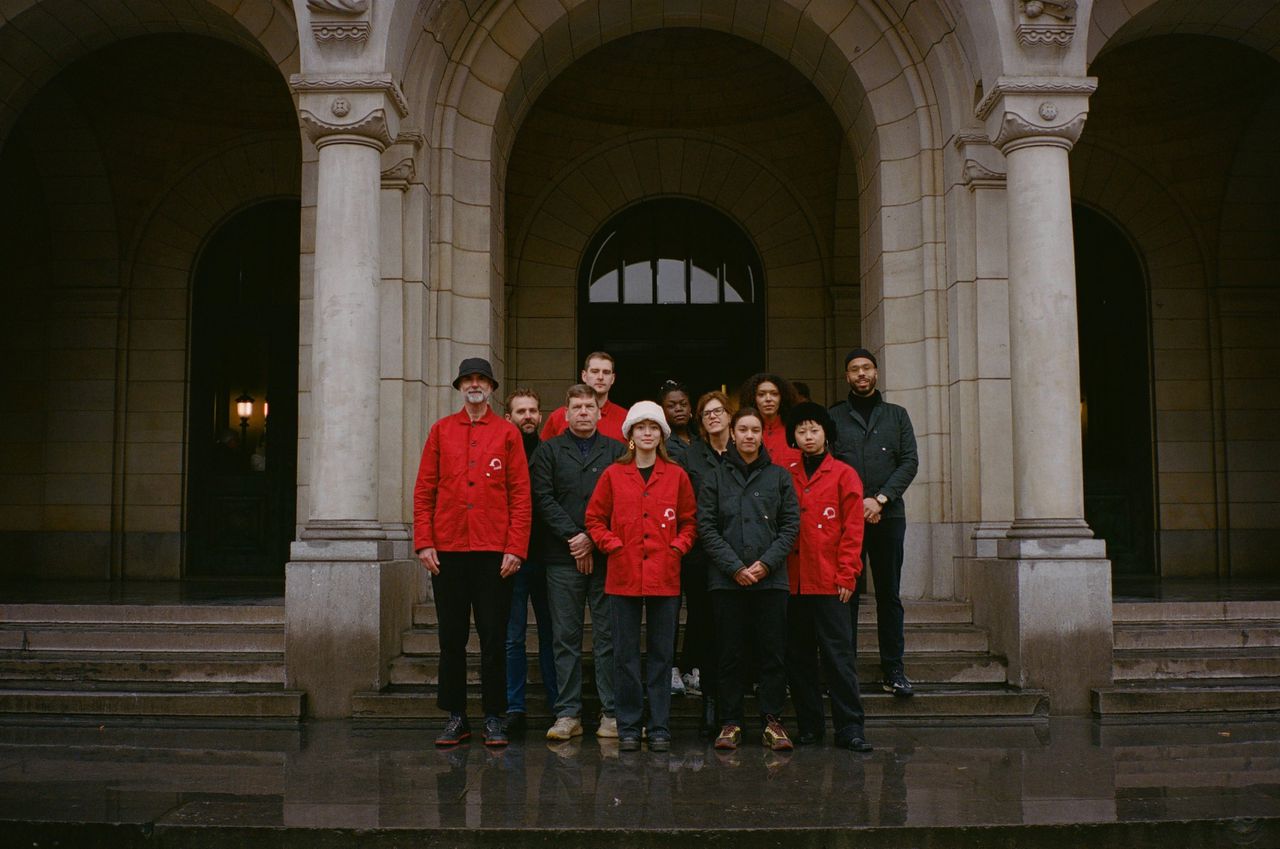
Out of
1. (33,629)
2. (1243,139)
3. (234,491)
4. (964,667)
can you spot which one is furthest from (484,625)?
(1243,139)

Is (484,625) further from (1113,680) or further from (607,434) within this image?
(1113,680)

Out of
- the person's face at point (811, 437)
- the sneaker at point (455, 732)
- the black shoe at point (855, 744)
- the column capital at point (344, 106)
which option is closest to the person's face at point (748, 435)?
the person's face at point (811, 437)

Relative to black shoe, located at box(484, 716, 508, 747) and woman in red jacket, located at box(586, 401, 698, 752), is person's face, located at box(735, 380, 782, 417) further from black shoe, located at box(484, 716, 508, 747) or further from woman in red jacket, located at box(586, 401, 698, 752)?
black shoe, located at box(484, 716, 508, 747)

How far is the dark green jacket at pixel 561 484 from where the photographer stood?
736 cm

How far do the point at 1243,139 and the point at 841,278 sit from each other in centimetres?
549

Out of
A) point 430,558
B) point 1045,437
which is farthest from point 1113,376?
point 430,558

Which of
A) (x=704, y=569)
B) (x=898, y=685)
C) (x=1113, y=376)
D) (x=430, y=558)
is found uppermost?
(x=1113, y=376)

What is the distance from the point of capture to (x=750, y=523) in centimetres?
697

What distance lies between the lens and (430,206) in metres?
10.3

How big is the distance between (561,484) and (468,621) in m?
1.10

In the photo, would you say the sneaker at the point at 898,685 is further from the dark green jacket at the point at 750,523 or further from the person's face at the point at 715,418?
the person's face at the point at 715,418

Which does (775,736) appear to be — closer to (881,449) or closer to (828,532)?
(828,532)

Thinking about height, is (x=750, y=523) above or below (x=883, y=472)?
below

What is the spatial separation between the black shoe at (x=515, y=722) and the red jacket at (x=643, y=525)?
124cm
